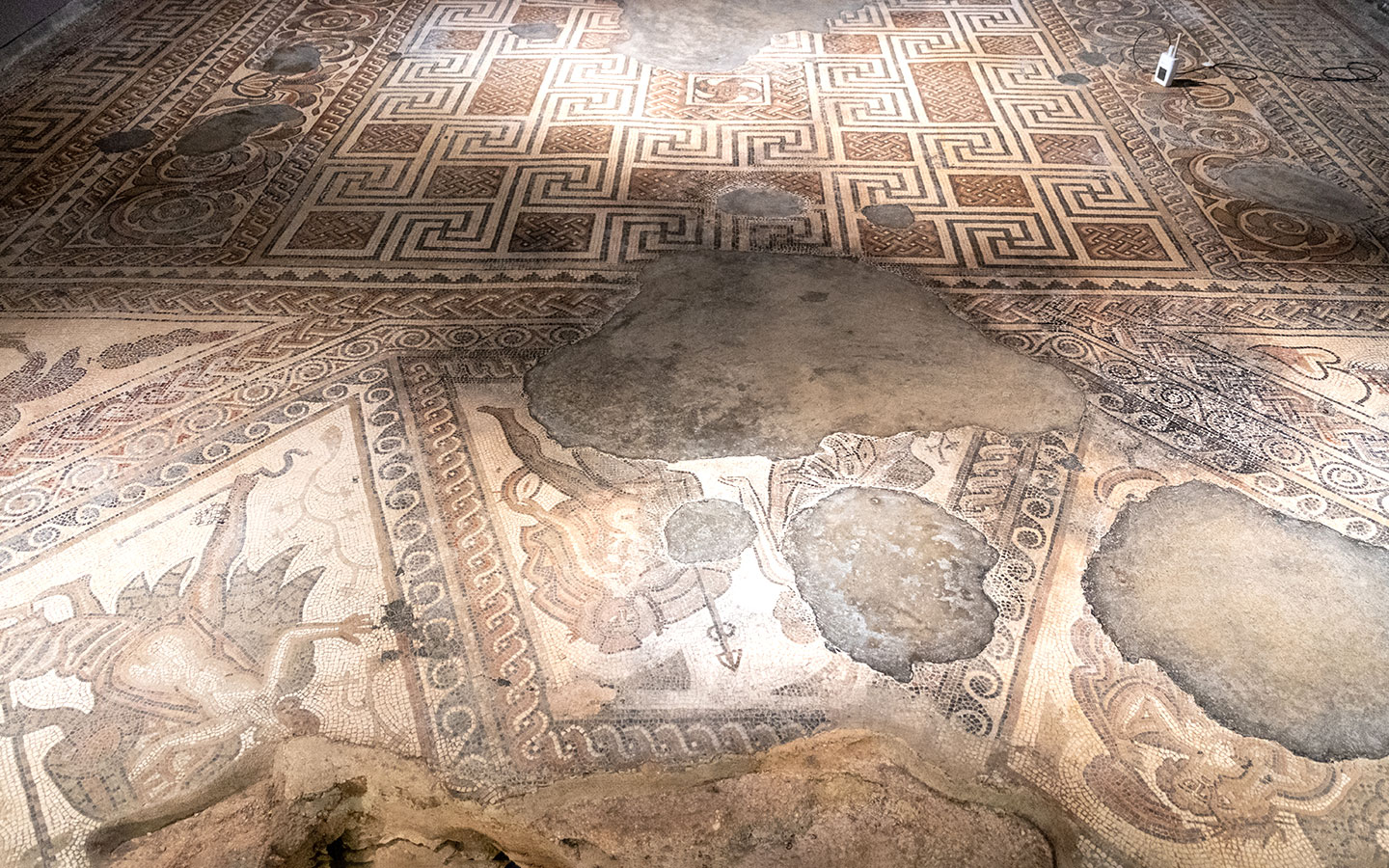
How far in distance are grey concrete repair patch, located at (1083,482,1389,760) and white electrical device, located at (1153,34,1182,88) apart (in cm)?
248

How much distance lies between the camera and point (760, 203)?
3.14m

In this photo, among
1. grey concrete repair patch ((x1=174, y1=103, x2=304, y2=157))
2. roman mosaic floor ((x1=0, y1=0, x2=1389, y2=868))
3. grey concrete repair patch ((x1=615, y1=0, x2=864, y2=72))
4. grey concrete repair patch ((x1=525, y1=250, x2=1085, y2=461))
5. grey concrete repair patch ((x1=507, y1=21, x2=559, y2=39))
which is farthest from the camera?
grey concrete repair patch ((x1=507, y1=21, x2=559, y2=39))

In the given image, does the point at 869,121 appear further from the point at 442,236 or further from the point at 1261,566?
the point at 1261,566

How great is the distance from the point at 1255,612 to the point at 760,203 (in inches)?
76.2

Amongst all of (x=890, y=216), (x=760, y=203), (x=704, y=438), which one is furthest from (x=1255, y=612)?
(x=760, y=203)

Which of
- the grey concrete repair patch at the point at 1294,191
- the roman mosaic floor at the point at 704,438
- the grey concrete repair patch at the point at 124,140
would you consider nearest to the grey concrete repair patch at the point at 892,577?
the roman mosaic floor at the point at 704,438

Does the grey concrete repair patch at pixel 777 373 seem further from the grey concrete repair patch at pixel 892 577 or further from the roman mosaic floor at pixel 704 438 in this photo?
the grey concrete repair patch at pixel 892 577

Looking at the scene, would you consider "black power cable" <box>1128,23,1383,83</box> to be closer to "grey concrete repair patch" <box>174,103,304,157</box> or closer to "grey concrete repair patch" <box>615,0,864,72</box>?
"grey concrete repair patch" <box>615,0,864,72</box>

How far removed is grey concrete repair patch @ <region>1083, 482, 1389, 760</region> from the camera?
1658 mm

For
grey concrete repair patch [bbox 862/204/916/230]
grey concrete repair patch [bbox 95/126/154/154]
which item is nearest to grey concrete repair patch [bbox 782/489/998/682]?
grey concrete repair patch [bbox 862/204/916/230]

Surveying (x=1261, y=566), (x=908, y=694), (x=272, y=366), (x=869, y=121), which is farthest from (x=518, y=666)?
(x=869, y=121)

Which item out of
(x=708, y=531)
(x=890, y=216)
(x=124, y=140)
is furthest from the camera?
(x=124, y=140)

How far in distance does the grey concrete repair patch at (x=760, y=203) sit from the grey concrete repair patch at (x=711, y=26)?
1131mm

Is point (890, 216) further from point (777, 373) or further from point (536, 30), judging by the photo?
point (536, 30)
